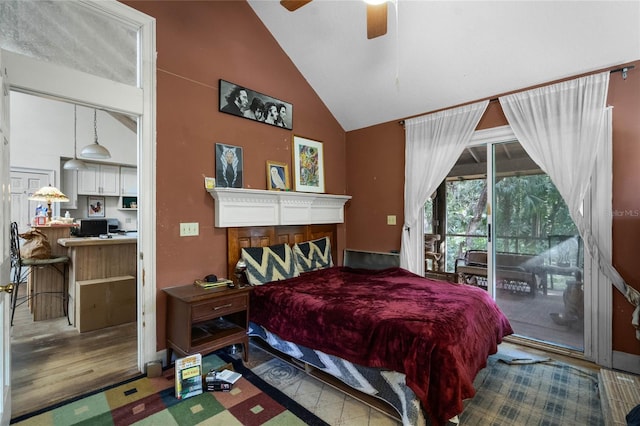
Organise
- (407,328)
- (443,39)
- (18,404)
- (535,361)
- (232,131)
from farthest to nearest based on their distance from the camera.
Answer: (232,131) → (443,39) → (535,361) → (18,404) → (407,328)

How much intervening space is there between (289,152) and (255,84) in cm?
83

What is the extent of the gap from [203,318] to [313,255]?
5.26 ft

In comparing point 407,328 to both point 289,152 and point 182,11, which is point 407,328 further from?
point 182,11

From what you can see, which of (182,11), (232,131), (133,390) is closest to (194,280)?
(133,390)

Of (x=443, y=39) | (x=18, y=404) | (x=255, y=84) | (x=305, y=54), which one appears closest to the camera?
(x=18, y=404)

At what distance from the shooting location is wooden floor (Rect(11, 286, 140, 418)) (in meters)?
2.06

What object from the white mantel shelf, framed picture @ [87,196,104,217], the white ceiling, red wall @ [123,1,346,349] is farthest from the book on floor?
framed picture @ [87,196,104,217]

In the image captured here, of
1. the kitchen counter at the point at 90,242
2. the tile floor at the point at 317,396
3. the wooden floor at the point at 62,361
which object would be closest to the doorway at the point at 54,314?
the wooden floor at the point at 62,361

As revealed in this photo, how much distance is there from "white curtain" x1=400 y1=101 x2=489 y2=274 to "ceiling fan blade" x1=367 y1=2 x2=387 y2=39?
1674 mm

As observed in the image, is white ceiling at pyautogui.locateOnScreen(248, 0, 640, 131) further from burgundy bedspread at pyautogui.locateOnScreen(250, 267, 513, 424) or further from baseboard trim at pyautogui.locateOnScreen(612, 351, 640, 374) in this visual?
baseboard trim at pyautogui.locateOnScreen(612, 351, 640, 374)

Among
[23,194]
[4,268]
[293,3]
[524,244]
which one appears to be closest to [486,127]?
[524,244]

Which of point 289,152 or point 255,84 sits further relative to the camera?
point 289,152

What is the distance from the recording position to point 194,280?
2695 millimetres

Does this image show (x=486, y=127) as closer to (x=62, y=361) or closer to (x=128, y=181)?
(x=62, y=361)
